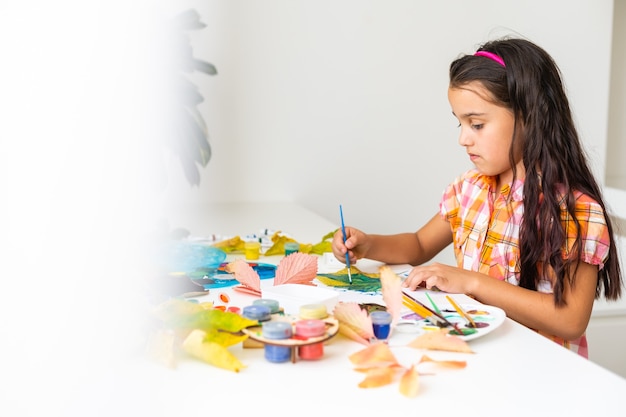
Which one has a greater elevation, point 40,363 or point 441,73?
point 441,73

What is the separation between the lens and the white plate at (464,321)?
94 centimetres

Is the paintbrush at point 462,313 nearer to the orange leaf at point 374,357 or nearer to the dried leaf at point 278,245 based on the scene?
the orange leaf at point 374,357

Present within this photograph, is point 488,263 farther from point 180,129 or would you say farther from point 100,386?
point 180,129

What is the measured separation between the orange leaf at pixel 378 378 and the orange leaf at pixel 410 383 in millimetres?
15

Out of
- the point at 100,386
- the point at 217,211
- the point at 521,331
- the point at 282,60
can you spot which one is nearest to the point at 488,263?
the point at 521,331

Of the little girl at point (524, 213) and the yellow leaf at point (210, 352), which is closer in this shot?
the yellow leaf at point (210, 352)

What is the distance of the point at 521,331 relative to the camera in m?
0.98

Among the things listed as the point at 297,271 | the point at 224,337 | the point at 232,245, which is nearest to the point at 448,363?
the point at 224,337

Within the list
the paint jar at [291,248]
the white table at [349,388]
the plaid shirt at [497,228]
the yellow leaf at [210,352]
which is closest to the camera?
the white table at [349,388]

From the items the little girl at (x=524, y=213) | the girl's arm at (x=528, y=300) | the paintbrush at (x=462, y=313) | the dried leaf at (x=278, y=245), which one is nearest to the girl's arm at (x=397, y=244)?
the little girl at (x=524, y=213)

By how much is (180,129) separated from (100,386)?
1308 millimetres

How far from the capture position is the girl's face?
1353 mm

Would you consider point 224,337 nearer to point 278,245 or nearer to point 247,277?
point 247,277

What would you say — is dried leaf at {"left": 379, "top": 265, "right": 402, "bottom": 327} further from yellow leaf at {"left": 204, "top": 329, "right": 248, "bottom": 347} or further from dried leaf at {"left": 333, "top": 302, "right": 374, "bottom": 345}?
yellow leaf at {"left": 204, "top": 329, "right": 248, "bottom": 347}
